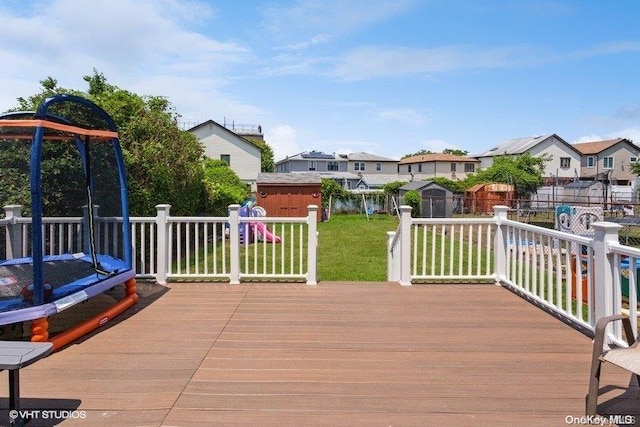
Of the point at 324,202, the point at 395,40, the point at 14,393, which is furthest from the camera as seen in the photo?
the point at 324,202

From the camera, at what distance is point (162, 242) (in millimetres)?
5895

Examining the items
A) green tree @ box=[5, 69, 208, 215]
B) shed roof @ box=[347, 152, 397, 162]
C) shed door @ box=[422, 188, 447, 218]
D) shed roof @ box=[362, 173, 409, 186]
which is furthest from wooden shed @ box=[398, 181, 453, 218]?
shed roof @ box=[347, 152, 397, 162]

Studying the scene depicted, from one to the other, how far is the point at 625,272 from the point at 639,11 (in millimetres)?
5996

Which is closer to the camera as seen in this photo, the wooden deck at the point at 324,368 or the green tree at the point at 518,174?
the wooden deck at the point at 324,368

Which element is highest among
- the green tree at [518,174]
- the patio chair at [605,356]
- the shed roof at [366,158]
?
the shed roof at [366,158]

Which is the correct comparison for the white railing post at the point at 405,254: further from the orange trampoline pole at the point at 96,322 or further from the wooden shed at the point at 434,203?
the wooden shed at the point at 434,203

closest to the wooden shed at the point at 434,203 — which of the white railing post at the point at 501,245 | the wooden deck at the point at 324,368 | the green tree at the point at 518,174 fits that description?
the green tree at the point at 518,174

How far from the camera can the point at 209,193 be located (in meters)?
14.5

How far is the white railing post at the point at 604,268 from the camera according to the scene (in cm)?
346

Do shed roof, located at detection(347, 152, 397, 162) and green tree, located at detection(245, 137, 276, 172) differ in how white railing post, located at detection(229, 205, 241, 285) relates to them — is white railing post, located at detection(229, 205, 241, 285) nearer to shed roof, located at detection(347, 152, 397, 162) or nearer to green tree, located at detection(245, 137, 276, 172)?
shed roof, located at detection(347, 152, 397, 162)

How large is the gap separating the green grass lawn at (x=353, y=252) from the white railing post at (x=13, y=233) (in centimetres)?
452

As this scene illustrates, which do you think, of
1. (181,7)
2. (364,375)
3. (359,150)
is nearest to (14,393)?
(364,375)

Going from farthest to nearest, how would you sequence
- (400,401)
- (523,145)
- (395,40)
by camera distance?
(523,145) < (395,40) < (400,401)

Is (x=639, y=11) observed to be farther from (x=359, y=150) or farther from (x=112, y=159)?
(x=359, y=150)
